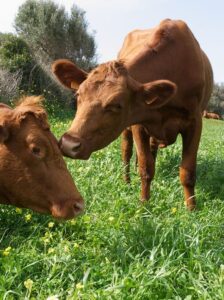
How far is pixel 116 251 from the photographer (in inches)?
136

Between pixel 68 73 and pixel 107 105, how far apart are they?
115 cm

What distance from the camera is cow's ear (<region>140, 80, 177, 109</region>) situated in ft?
15.4

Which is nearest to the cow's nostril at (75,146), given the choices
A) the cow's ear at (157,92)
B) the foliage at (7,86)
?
the cow's ear at (157,92)

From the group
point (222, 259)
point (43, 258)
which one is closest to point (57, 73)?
point (43, 258)

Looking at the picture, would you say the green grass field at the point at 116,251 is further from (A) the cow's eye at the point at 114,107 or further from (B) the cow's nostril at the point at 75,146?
(A) the cow's eye at the point at 114,107

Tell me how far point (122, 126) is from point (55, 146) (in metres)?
1.34

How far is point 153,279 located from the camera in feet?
9.13

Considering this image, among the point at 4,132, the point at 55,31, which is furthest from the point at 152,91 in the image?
the point at 55,31

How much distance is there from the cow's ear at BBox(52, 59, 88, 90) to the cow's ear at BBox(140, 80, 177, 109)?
80cm

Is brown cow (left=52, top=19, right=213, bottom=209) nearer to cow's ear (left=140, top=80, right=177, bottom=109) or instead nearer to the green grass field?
cow's ear (left=140, top=80, right=177, bottom=109)

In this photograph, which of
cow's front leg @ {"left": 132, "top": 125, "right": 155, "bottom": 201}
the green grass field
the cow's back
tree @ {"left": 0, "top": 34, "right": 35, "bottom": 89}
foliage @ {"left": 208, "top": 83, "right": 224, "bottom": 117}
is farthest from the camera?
foliage @ {"left": 208, "top": 83, "right": 224, "bottom": 117}

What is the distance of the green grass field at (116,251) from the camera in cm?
281

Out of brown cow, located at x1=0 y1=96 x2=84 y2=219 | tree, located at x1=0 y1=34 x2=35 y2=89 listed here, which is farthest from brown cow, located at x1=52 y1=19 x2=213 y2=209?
tree, located at x1=0 y1=34 x2=35 y2=89

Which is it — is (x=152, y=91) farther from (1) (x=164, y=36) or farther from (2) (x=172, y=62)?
(1) (x=164, y=36)
